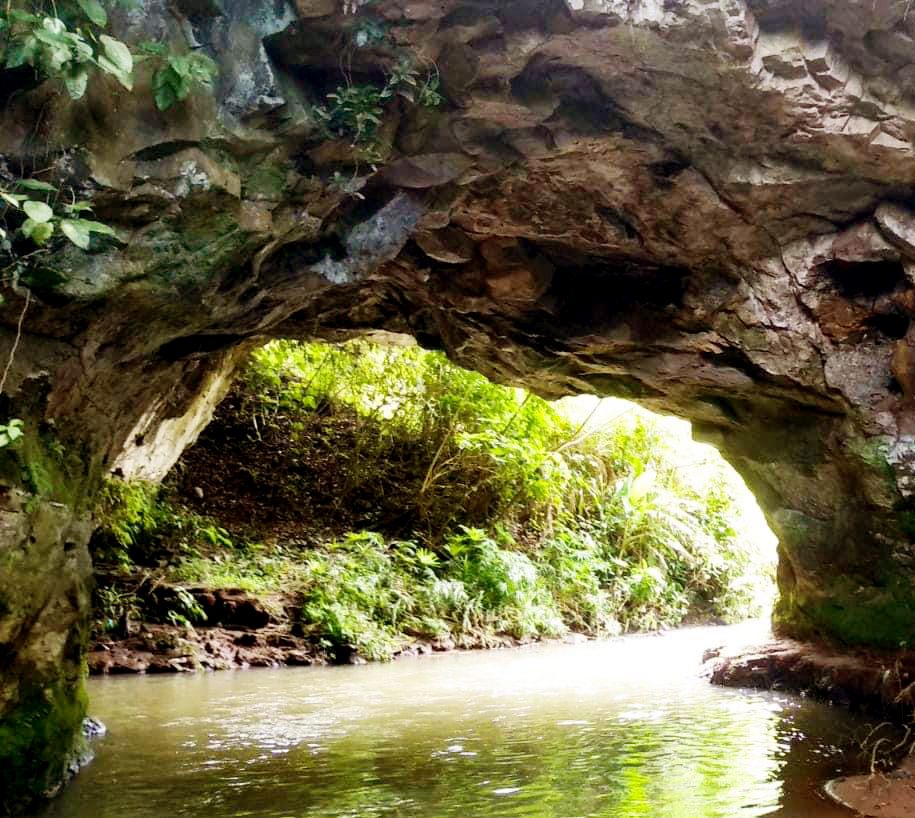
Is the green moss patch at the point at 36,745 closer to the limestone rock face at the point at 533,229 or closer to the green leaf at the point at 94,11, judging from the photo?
the limestone rock face at the point at 533,229

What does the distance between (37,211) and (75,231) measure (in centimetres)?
15

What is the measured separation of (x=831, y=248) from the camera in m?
5.82

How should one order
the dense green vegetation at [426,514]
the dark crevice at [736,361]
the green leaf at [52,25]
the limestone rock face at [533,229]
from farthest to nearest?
1. the dense green vegetation at [426,514]
2. the dark crevice at [736,361]
3. the limestone rock face at [533,229]
4. the green leaf at [52,25]

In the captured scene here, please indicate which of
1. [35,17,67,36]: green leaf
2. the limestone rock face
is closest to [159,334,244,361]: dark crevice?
the limestone rock face

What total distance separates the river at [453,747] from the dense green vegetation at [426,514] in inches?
77.1

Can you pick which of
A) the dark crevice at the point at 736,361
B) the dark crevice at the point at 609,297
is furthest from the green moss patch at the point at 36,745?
the dark crevice at the point at 736,361

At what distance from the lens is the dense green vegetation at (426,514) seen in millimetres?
10289

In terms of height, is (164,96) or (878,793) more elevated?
(164,96)

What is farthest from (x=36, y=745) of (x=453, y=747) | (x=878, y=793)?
(x=878, y=793)

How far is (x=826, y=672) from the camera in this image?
722cm

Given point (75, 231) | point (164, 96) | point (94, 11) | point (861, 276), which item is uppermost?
point (94, 11)

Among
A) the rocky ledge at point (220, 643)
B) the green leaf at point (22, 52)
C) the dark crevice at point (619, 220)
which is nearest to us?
the green leaf at point (22, 52)

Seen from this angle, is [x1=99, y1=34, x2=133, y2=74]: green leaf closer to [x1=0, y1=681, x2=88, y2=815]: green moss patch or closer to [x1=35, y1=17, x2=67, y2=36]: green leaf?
[x1=35, y1=17, x2=67, y2=36]: green leaf

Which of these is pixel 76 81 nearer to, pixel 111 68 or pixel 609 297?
pixel 111 68
